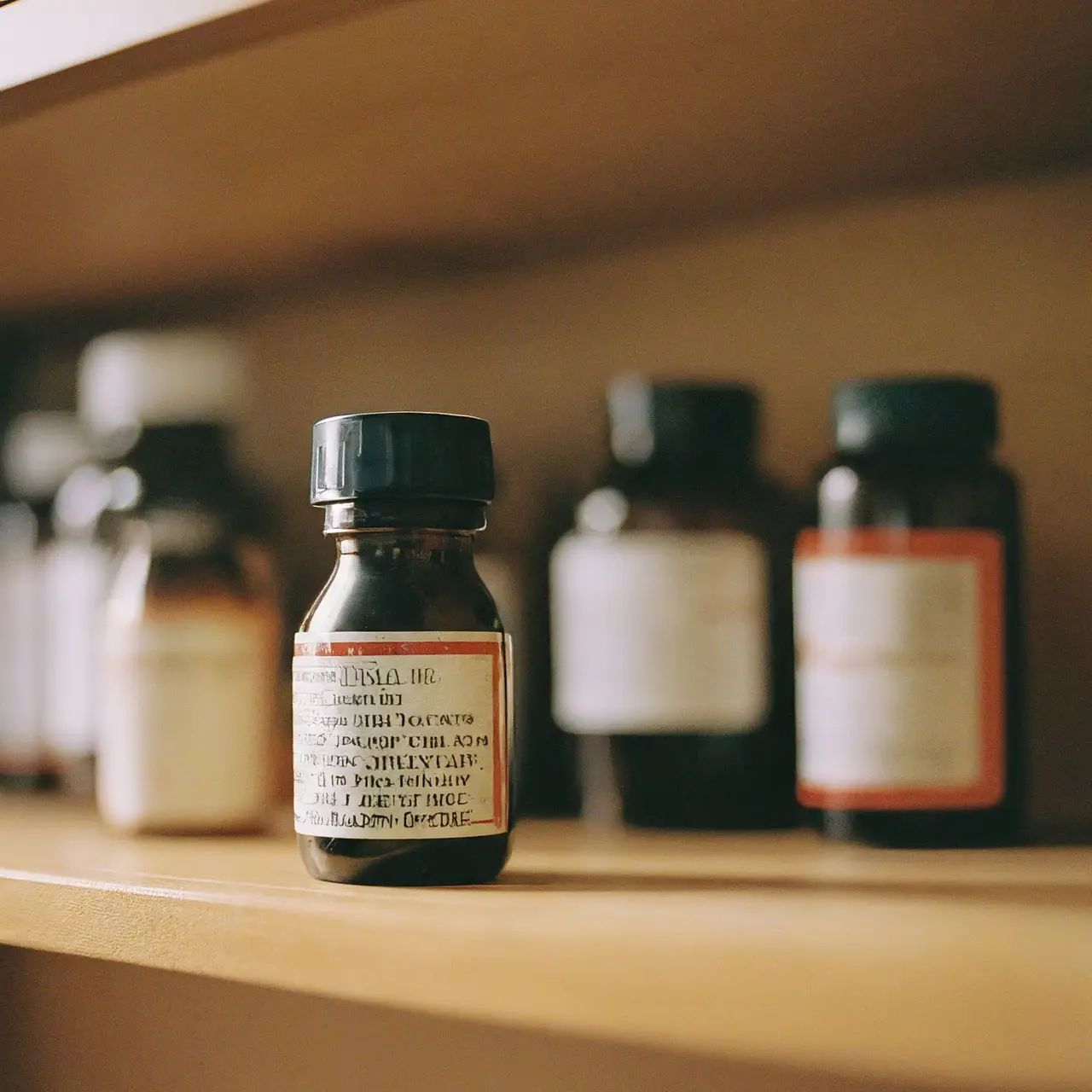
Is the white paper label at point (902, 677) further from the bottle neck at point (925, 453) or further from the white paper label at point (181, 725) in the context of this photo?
the white paper label at point (181, 725)

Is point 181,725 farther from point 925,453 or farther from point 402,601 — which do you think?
point 925,453

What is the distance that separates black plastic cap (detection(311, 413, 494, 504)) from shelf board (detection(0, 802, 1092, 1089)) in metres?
0.12

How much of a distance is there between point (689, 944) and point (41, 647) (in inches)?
21.2

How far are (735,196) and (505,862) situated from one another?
0.36m

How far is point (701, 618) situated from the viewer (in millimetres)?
569

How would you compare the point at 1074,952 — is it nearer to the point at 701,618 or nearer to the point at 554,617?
the point at 701,618

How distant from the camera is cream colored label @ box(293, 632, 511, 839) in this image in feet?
1.32

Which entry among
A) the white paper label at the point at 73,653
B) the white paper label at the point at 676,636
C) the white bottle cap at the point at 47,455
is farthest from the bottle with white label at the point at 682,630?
the white bottle cap at the point at 47,455

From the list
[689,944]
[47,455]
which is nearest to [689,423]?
[689,944]

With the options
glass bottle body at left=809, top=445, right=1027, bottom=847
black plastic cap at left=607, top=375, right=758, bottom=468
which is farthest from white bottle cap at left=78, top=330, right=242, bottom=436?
glass bottle body at left=809, top=445, right=1027, bottom=847

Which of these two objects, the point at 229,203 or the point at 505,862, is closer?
the point at 505,862

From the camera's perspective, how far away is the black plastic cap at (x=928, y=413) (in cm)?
51

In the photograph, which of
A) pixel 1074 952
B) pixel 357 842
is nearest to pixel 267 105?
pixel 357 842

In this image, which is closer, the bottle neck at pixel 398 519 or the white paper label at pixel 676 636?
the bottle neck at pixel 398 519
